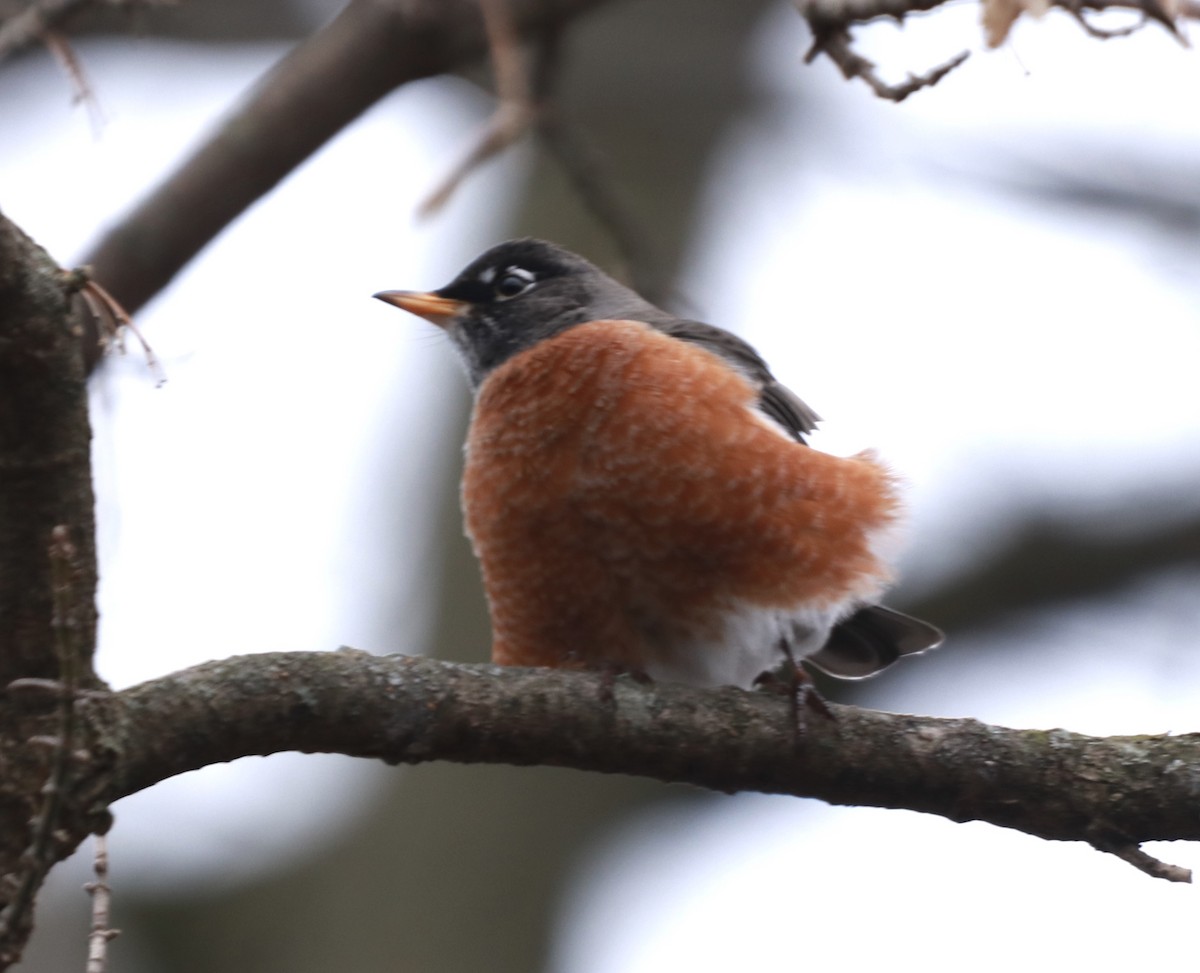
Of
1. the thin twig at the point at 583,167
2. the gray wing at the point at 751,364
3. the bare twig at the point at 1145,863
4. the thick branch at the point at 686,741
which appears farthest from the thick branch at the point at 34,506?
the gray wing at the point at 751,364

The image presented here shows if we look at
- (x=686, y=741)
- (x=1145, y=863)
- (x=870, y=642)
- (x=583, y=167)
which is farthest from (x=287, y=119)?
(x=1145, y=863)

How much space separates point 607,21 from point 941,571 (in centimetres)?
299

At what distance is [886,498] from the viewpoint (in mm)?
4844

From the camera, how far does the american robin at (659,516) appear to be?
4.41 meters

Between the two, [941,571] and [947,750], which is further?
[941,571]

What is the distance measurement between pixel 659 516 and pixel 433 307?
1970mm

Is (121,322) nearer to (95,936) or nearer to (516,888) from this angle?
(95,936)

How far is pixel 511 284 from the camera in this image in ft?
19.6

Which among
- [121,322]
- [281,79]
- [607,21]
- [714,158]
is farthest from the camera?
[714,158]

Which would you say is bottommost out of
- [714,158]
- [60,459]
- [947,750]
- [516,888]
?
[516,888]

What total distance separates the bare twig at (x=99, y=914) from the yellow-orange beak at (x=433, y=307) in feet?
10.9

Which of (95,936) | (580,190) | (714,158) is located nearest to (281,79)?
(580,190)

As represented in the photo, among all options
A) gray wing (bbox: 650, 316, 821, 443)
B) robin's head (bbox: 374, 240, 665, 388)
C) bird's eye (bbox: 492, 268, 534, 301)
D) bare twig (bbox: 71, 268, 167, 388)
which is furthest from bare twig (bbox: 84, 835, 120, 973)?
bird's eye (bbox: 492, 268, 534, 301)

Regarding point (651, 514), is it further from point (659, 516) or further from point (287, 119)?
point (287, 119)
